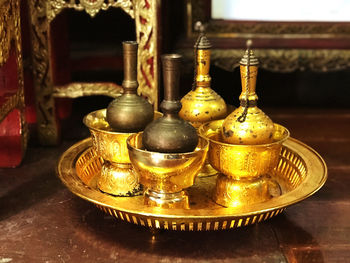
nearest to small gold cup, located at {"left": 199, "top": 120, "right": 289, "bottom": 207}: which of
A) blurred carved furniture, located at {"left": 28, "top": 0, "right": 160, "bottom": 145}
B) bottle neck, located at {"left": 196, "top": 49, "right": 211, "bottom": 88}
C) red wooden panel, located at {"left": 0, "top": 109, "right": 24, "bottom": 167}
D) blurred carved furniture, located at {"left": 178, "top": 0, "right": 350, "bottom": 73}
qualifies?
bottle neck, located at {"left": 196, "top": 49, "right": 211, "bottom": 88}

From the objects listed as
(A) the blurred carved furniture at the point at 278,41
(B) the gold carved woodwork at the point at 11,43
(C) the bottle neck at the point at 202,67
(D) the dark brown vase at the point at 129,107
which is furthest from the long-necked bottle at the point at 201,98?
(A) the blurred carved furniture at the point at 278,41

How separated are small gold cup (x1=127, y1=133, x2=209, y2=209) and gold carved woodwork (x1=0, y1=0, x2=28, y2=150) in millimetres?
339

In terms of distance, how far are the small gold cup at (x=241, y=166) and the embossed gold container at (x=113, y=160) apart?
5.7 inches

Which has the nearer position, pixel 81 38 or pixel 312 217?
pixel 312 217

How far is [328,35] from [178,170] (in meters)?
1.00

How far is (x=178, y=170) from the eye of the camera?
0.81 m

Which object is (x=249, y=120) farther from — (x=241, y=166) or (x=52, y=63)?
(x=52, y=63)

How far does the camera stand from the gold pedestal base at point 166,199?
84cm

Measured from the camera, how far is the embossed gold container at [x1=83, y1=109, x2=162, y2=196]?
3.01 feet

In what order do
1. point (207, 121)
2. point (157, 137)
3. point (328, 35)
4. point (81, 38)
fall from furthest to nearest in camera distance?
point (81, 38)
point (328, 35)
point (207, 121)
point (157, 137)

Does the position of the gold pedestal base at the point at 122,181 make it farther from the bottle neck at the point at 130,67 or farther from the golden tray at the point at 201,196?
the bottle neck at the point at 130,67

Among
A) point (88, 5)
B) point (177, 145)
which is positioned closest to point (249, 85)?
point (177, 145)

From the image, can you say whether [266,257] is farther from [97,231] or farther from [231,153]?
[97,231]

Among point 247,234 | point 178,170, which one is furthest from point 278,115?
point 178,170
